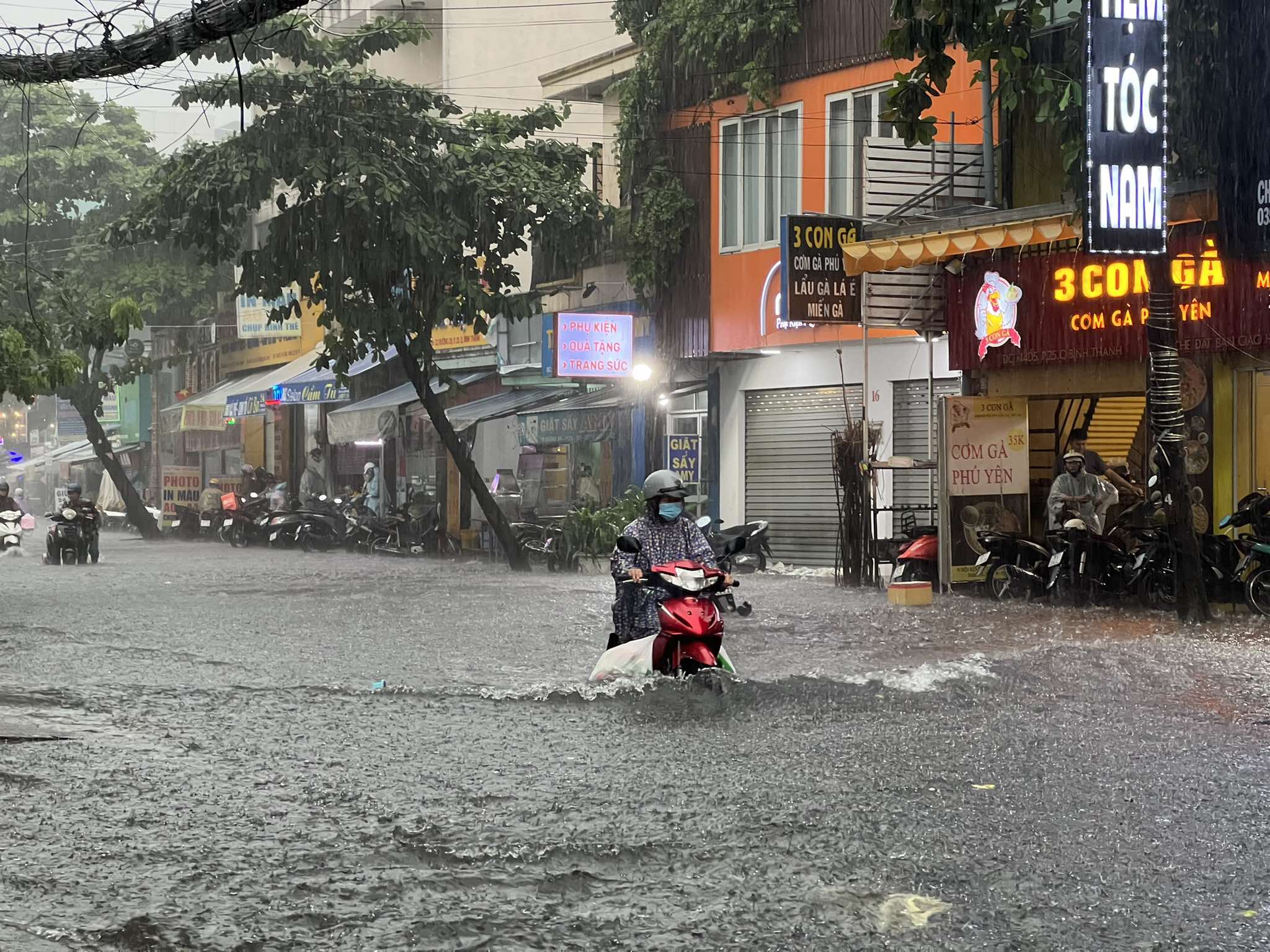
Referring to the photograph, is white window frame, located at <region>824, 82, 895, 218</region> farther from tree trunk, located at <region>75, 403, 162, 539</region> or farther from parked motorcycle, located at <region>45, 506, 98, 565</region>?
tree trunk, located at <region>75, 403, 162, 539</region>

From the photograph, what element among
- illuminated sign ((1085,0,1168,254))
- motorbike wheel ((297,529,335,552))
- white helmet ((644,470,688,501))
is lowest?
motorbike wheel ((297,529,335,552))

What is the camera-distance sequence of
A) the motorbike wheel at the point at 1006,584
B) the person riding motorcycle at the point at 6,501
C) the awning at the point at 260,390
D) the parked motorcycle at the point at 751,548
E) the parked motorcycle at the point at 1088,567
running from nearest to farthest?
the parked motorcycle at the point at 1088,567
the motorbike wheel at the point at 1006,584
the parked motorcycle at the point at 751,548
the person riding motorcycle at the point at 6,501
the awning at the point at 260,390

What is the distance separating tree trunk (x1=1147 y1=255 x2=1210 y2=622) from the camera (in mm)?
15797

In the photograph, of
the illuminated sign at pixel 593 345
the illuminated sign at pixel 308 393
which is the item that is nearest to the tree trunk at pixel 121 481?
the illuminated sign at pixel 308 393

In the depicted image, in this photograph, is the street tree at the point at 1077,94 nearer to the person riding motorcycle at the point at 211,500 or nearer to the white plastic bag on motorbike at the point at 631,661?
the white plastic bag on motorbike at the point at 631,661

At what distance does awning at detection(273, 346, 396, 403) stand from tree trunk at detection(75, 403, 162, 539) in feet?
15.1

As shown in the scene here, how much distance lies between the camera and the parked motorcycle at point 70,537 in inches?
1089

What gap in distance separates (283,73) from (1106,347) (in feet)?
46.9

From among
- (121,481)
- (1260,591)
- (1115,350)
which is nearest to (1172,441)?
(1260,591)

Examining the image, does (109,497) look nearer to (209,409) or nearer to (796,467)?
(209,409)

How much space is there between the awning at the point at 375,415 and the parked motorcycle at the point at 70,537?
8.18 m

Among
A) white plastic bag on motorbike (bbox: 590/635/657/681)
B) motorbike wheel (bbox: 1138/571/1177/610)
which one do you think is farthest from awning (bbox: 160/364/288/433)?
white plastic bag on motorbike (bbox: 590/635/657/681)

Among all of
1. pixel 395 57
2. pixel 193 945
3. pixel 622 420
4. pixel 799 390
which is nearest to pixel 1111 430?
pixel 799 390

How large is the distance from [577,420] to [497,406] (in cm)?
299
